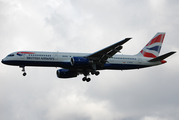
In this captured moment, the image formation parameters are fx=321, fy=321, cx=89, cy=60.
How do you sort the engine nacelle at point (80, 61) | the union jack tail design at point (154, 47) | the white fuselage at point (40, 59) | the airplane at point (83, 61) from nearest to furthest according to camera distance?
the engine nacelle at point (80, 61) → the airplane at point (83, 61) → the white fuselage at point (40, 59) → the union jack tail design at point (154, 47)

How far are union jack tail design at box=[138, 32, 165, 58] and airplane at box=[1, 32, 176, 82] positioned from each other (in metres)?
1.73

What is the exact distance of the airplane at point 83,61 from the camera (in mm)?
52625

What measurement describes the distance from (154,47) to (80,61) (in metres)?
18.3

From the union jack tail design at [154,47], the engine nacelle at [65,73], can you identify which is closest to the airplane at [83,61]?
the engine nacelle at [65,73]

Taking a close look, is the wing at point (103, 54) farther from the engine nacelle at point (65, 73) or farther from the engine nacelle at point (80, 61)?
the engine nacelle at point (65, 73)

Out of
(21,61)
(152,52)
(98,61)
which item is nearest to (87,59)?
(98,61)

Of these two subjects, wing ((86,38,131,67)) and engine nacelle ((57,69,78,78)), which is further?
engine nacelle ((57,69,78,78))

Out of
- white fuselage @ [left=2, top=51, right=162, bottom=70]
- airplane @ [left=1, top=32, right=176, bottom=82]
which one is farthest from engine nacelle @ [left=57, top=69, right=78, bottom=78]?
white fuselage @ [left=2, top=51, right=162, bottom=70]

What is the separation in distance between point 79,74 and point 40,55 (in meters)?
10.8

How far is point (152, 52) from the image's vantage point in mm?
62500

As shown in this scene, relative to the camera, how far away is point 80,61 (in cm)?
5234

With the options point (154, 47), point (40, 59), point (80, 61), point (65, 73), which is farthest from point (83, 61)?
point (154, 47)

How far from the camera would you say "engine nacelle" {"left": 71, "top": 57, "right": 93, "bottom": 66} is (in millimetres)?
52094

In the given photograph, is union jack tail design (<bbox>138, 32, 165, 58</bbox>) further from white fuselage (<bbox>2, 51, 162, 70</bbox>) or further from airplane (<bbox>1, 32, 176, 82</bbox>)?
white fuselage (<bbox>2, 51, 162, 70</bbox>)
